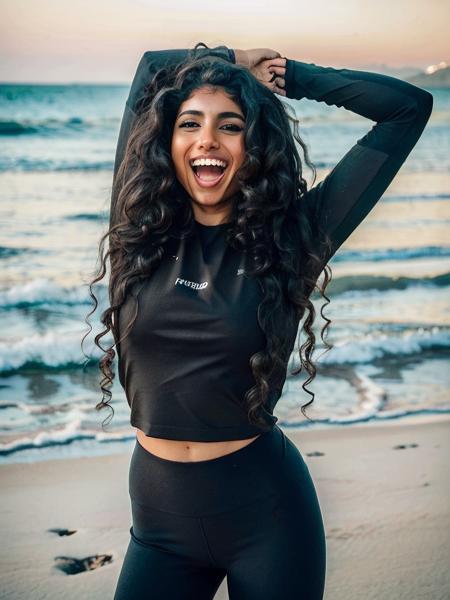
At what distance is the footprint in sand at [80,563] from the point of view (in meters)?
3.55

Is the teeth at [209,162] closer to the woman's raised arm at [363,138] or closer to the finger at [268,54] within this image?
the woman's raised arm at [363,138]

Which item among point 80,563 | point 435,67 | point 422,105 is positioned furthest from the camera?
point 435,67

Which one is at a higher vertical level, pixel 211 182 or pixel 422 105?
pixel 422 105

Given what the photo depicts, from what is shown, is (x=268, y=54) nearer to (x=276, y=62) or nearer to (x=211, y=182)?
(x=276, y=62)

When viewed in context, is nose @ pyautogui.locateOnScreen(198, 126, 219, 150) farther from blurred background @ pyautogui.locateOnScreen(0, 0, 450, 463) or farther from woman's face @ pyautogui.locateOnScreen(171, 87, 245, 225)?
blurred background @ pyautogui.locateOnScreen(0, 0, 450, 463)

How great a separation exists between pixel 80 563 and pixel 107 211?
15.6ft

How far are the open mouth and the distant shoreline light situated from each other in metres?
14.8

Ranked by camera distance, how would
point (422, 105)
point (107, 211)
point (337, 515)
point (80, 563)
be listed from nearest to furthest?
point (422, 105)
point (80, 563)
point (337, 515)
point (107, 211)

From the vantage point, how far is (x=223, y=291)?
6.93 ft

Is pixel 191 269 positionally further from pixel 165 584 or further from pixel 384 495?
pixel 384 495

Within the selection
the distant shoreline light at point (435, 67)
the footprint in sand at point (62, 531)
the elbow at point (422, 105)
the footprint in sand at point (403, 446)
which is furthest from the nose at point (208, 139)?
the distant shoreline light at point (435, 67)

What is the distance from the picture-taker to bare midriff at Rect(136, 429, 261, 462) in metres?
2.08

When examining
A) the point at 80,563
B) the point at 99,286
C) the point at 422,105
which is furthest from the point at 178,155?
the point at 99,286

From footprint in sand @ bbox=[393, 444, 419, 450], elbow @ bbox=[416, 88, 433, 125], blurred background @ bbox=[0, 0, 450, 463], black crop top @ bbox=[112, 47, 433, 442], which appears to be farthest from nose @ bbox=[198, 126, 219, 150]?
footprint in sand @ bbox=[393, 444, 419, 450]
